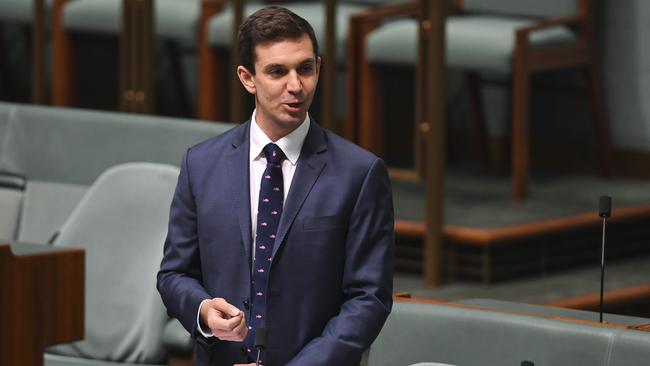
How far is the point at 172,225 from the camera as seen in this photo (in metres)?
2.00

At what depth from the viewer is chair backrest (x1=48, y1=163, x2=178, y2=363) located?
302cm

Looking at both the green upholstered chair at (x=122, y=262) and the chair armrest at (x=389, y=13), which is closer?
the green upholstered chair at (x=122, y=262)

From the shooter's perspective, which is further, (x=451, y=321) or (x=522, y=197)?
(x=522, y=197)

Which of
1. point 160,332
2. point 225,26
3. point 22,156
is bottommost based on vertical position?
point 160,332

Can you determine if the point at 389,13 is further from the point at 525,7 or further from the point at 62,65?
the point at 62,65

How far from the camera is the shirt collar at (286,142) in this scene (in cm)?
197

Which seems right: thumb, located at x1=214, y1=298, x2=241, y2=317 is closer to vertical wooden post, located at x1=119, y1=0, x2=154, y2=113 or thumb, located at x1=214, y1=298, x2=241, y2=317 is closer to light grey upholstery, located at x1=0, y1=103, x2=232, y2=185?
light grey upholstery, located at x1=0, y1=103, x2=232, y2=185

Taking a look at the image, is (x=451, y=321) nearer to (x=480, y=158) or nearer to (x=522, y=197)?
(x=522, y=197)

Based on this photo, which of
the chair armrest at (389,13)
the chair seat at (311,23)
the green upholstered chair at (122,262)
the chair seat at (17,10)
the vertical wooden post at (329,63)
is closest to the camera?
the green upholstered chair at (122,262)

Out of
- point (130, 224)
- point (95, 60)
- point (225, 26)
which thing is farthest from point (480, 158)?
point (130, 224)

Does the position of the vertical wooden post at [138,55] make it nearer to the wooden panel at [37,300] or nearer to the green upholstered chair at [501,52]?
the green upholstered chair at [501,52]

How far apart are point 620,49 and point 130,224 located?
1959 millimetres

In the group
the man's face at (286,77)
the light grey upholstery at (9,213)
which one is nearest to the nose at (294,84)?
the man's face at (286,77)

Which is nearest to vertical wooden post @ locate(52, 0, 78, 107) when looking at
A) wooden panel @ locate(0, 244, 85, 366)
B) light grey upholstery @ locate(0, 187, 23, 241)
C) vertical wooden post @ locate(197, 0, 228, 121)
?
vertical wooden post @ locate(197, 0, 228, 121)
